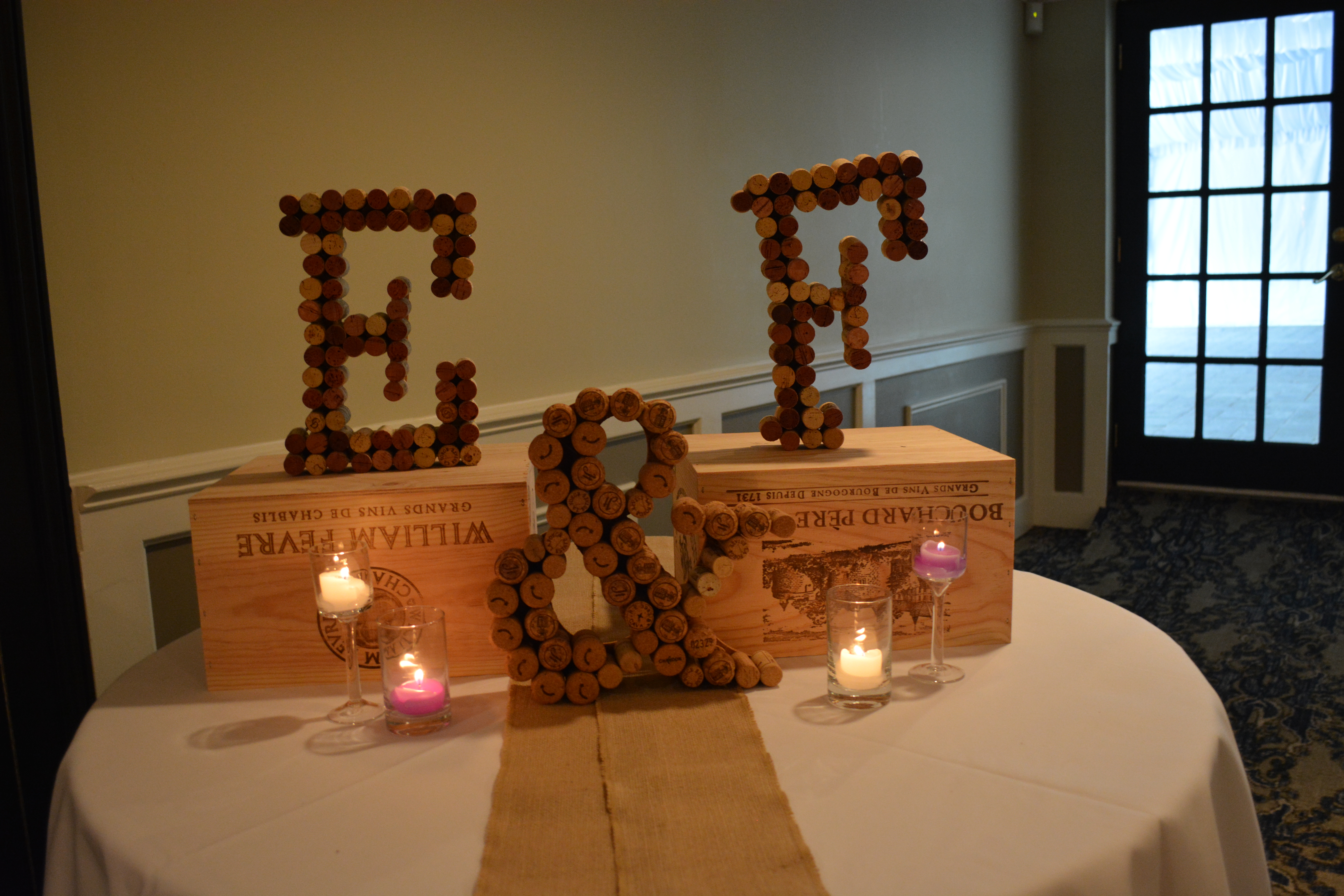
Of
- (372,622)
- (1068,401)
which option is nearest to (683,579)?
(372,622)

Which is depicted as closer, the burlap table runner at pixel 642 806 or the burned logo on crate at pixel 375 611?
the burlap table runner at pixel 642 806

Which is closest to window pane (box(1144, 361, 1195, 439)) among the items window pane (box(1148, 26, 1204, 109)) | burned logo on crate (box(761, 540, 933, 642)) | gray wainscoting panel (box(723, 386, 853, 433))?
window pane (box(1148, 26, 1204, 109))

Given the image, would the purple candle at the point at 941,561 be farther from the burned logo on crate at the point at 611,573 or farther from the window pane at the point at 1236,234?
the window pane at the point at 1236,234

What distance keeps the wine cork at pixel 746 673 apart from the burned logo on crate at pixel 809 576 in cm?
10

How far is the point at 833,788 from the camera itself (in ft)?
2.81

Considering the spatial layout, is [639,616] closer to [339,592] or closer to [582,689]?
[582,689]

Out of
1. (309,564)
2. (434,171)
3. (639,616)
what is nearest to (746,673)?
(639,616)

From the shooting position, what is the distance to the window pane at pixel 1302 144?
4027 millimetres

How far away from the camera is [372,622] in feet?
3.81

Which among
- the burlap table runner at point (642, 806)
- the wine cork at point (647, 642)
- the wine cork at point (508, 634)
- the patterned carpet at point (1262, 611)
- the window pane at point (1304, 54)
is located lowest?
the patterned carpet at point (1262, 611)

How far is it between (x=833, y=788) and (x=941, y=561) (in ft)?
1.01

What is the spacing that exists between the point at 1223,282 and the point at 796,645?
3.94 meters

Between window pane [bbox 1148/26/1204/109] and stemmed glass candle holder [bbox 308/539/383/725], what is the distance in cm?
440

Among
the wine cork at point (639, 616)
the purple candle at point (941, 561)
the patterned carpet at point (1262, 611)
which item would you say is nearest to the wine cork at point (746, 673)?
the wine cork at point (639, 616)
